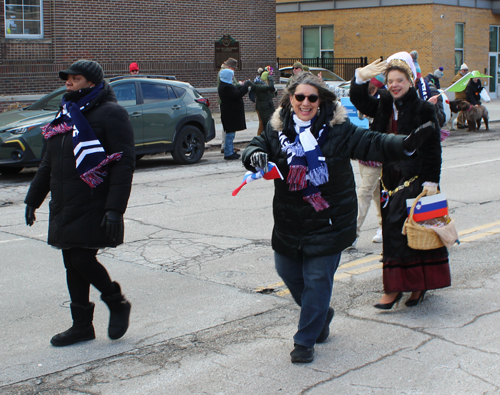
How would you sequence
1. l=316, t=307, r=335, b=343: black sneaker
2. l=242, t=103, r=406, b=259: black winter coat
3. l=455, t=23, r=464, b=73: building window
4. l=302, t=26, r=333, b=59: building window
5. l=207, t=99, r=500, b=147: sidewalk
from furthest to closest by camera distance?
1. l=302, t=26, r=333, b=59: building window
2. l=455, t=23, r=464, b=73: building window
3. l=207, t=99, r=500, b=147: sidewalk
4. l=316, t=307, r=335, b=343: black sneaker
5. l=242, t=103, r=406, b=259: black winter coat

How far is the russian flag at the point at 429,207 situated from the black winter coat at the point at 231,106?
9.12 meters

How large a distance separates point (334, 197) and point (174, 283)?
2.20 meters

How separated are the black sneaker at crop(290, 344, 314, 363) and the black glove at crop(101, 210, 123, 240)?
4.25 ft

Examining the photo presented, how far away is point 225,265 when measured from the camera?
610 centimetres

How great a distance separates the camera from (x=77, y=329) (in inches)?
169

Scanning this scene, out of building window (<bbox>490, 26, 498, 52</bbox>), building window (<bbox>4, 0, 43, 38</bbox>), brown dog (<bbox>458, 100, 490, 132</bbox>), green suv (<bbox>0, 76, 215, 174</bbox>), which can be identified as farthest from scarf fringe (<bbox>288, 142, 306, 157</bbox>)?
building window (<bbox>490, 26, 498, 52</bbox>)

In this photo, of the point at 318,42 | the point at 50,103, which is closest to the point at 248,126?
the point at 50,103

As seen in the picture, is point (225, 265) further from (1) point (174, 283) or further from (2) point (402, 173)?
(2) point (402, 173)

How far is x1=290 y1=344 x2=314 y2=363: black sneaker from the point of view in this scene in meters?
3.91

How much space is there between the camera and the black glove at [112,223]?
4016mm

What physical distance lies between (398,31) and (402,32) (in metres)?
0.25

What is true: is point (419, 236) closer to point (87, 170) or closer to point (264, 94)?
point (87, 170)

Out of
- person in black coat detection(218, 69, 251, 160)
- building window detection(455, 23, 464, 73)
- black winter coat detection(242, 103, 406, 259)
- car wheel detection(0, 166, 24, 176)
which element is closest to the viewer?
black winter coat detection(242, 103, 406, 259)

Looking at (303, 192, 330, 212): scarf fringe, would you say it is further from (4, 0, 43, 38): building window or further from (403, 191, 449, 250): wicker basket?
(4, 0, 43, 38): building window
